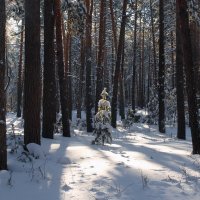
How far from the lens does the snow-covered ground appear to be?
553 centimetres

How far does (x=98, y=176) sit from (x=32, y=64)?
3463 mm

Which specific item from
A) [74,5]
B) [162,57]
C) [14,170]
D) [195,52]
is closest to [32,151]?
[14,170]

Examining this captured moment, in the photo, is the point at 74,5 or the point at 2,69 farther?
the point at 74,5

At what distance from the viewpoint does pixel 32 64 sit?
874 cm

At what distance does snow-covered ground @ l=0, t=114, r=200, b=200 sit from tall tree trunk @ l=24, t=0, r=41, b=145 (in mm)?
735

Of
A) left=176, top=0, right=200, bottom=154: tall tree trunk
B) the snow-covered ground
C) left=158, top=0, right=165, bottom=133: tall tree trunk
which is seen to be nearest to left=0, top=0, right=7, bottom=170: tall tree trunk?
the snow-covered ground

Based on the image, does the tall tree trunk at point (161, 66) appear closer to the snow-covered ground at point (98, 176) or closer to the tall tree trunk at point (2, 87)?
the snow-covered ground at point (98, 176)

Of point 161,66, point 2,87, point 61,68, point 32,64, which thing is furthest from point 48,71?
point 161,66

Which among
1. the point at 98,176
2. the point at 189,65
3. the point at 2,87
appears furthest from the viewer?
the point at 189,65

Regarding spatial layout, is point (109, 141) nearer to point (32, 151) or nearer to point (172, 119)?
point (32, 151)

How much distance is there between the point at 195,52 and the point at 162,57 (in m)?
2.59

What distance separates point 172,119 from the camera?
25.4 metres

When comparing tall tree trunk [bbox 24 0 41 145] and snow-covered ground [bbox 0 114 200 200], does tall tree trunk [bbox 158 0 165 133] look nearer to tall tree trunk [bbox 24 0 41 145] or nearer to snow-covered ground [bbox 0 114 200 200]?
snow-covered ground [bbox 0 114 200 200]

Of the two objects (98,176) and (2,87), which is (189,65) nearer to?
(98,176)
